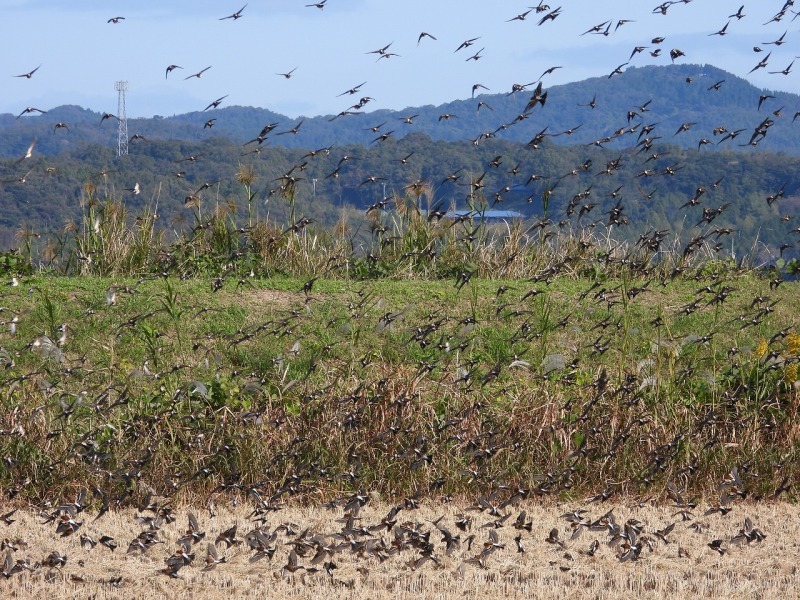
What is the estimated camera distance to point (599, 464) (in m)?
5.79

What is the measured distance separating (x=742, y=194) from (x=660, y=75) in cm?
11720

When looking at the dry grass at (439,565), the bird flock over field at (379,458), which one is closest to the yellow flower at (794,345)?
the bird flock over field at (379,458)

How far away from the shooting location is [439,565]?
4523mm

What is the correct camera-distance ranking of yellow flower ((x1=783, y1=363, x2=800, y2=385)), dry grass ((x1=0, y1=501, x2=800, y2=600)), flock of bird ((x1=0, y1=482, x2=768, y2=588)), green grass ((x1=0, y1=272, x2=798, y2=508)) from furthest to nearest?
yellow flower ((x1=783, y1=363, x2=800, y2=385)) < green grass ((x1=0, y1=272, x2=798, y2=508)) < flock of bird ((x1=0, y1=482, x2=768, y2=588)) < dry grass ((x1=0, y1=501, x2=800, y2=600))

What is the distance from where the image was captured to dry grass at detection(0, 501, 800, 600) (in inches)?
166

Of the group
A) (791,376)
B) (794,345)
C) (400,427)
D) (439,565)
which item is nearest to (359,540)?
(439,565)

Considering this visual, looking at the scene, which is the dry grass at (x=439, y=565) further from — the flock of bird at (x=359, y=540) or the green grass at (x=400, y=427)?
the green grass at (x=400, y=427)

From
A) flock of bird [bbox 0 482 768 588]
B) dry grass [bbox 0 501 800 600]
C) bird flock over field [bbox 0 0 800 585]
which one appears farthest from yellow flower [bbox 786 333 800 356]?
flock of bird [bbox 0 482 768 588]

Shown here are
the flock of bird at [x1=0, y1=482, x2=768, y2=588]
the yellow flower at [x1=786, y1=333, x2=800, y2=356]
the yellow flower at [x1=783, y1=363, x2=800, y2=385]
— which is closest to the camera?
the flock of bird at [x1=0, y1=482, x2=768, y2=588]

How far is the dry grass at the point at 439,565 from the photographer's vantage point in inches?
166

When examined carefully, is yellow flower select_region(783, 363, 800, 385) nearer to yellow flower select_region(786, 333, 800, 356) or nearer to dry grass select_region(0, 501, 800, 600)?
yellow flower select_region(786, 333, 800, 356)

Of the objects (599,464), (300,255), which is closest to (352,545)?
(599,464)

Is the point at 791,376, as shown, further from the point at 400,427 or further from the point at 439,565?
the point at 439,565

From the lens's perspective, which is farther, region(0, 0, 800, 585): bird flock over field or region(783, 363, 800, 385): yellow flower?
region(783, 363, 800, 385): yellow flower
